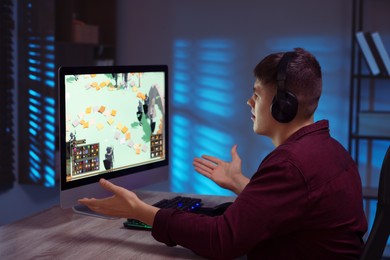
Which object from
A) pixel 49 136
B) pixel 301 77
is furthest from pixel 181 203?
pixel 49 136

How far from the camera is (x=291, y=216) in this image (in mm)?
1330

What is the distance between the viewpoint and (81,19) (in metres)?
4.09

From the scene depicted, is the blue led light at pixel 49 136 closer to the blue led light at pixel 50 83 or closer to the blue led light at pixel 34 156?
the blue led light at pixel 34 156

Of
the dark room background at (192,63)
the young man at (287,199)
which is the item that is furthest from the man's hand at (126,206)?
the dark room background at (192,63)

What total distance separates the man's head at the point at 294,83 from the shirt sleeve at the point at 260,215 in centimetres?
16

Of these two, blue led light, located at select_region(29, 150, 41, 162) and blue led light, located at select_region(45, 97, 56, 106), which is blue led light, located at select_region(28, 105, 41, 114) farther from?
blue led light, located at select_region(29, 150, 41, 162)

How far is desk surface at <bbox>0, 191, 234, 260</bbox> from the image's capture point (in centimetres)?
149

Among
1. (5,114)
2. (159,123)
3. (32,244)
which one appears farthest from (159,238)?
(5,114)

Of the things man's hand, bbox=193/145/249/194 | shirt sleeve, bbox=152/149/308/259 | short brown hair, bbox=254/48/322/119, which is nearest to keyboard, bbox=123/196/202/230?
man's hand, bbox=193/145/249/194

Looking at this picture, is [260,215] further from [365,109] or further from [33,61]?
[365,109]

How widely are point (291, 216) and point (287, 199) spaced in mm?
42

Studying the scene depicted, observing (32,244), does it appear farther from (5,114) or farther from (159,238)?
(5,114)

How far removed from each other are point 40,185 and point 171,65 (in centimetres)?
127

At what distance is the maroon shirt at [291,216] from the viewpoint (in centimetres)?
133
